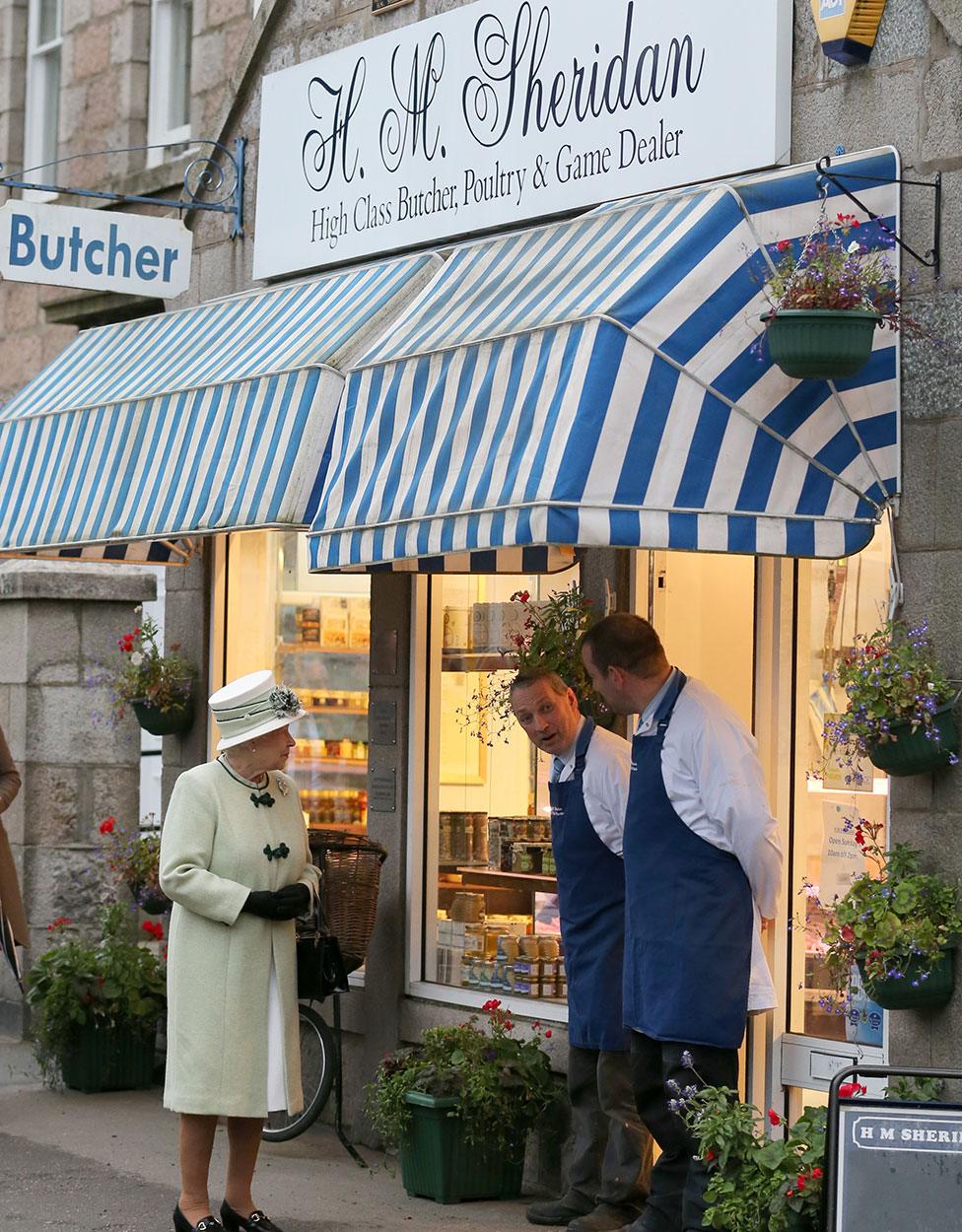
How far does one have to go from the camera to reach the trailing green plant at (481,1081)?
26.1 feet

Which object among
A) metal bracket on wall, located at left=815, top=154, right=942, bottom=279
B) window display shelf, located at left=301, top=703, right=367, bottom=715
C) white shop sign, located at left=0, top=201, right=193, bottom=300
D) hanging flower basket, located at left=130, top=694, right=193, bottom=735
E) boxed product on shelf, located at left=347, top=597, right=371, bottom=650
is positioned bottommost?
hanging flower basket, located at left=130, top=694, right=193, bottom=735

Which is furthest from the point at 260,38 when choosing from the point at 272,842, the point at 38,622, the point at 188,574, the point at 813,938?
the point at 813,938

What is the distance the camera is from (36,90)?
15.9 m

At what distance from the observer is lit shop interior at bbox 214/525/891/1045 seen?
7723mm

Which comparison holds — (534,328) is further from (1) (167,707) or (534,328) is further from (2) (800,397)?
(1) (167,707)

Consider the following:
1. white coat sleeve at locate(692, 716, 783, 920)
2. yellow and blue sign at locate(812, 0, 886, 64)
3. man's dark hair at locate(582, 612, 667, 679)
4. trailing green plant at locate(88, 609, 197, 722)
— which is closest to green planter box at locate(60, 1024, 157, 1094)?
trailing green plant at locate(88, 609, 197, 722)

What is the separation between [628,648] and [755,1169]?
5.99 feet

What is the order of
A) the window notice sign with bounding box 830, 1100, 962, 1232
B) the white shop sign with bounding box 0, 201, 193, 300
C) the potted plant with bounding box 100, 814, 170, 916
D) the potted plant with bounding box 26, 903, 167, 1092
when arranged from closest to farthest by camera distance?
the window notice sign with bounding box 830, 1100, 962, 1232, the white shop sign with bounding box 0, 201, 193, 300, the potted plant with bounding box 26, 903, 167, 1092, the potted plant with bounding box 100, 814, 170, 916

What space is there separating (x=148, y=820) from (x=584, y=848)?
6720 millimetres

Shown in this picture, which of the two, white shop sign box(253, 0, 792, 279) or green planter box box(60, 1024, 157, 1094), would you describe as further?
green planter box box(60, 1024, 157, 1094)

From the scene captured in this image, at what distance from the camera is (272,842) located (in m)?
7.40

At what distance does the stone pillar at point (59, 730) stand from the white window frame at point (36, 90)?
5.09 metres

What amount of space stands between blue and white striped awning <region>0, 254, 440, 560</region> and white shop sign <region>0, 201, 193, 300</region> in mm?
312

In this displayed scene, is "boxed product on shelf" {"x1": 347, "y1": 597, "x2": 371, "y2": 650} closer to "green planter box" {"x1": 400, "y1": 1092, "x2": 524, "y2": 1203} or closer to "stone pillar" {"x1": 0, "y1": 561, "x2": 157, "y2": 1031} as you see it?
"stone pillar" {"x1": 0, "y1": 561, "x2": 157, "y2": 1031}
